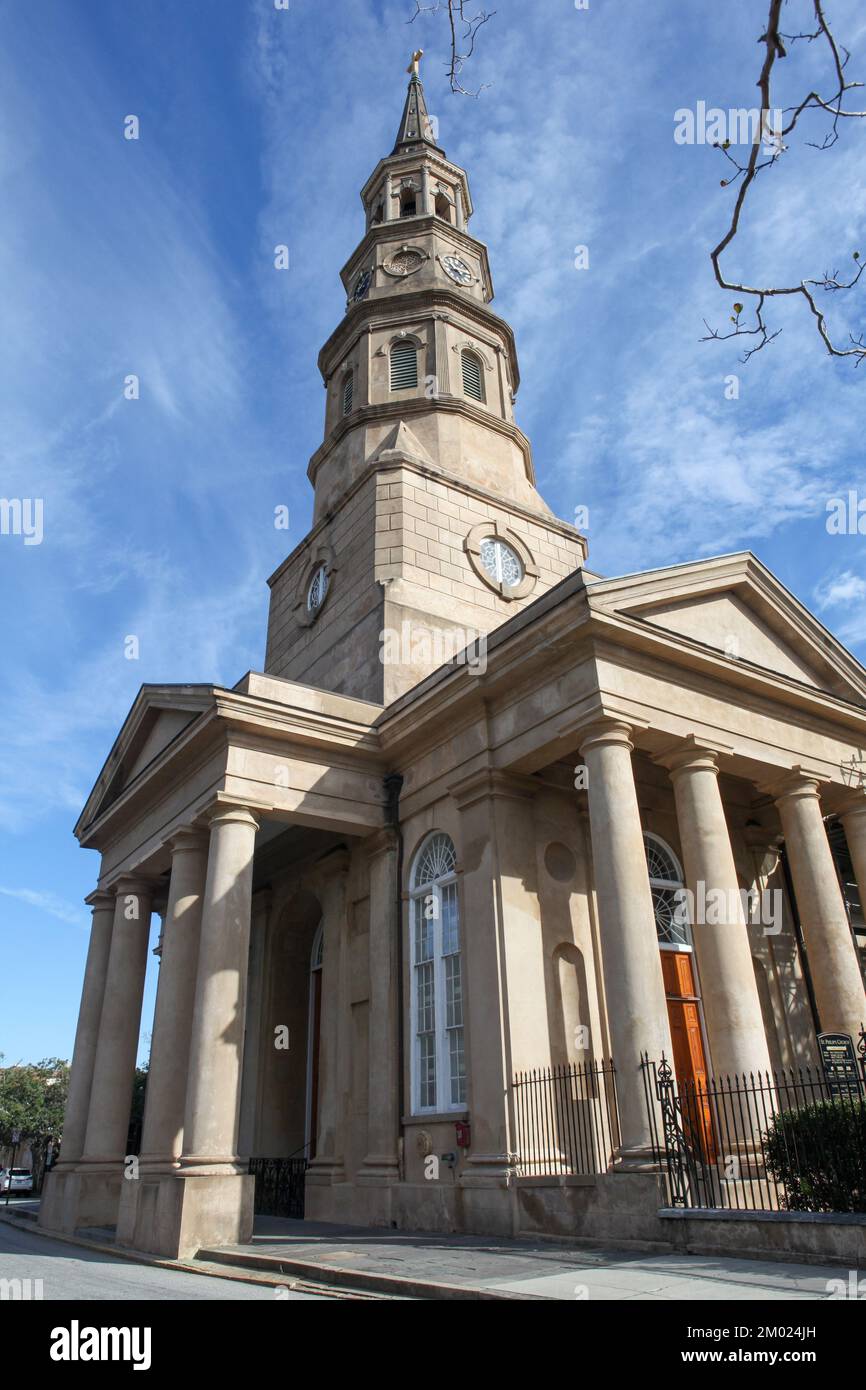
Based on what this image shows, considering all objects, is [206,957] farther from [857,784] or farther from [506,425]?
[506,425]

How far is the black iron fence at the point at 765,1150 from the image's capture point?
943 cm

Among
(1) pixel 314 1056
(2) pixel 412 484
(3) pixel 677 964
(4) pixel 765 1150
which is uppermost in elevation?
(2) pixel 412 484

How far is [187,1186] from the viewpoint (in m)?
12.7

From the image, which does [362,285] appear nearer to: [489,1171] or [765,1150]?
[489,1171]

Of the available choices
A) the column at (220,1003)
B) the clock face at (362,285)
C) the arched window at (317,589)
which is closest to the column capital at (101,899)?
the column at (220,1003)

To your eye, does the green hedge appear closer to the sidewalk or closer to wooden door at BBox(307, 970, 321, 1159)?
the sidewalk

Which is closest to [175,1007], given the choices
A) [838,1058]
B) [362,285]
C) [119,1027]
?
[119,1027]

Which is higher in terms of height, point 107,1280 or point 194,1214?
point 194,1214

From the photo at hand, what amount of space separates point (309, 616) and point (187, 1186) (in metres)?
13.9

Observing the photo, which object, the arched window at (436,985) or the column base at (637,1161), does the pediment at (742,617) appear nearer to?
the arched window at (436,985)

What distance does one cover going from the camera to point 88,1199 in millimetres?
17641

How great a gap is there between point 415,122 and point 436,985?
31.1m
